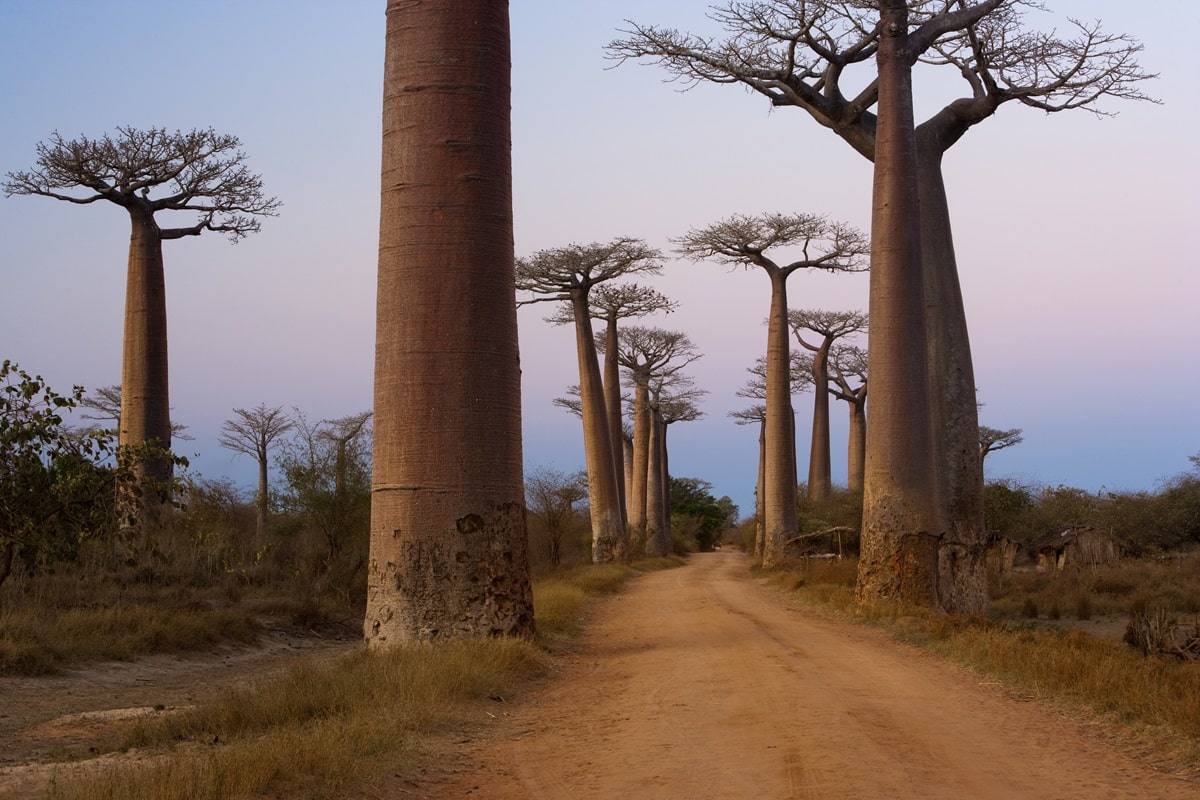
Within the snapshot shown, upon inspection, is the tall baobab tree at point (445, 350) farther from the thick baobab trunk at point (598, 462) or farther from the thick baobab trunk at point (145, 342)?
the thick baobab trunk at point (598, 462)

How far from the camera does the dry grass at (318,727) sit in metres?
3.29

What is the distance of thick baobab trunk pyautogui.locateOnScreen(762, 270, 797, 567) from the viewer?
2019 centimetres

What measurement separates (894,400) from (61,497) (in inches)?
264

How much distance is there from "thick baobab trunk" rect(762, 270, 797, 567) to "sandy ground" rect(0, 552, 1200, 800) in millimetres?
12380

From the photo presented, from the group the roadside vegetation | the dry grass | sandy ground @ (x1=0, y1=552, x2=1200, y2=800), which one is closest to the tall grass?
the roadside vegetation

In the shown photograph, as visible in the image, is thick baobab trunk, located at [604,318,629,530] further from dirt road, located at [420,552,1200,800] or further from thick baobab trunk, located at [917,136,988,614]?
dirt road, located at [420,552,1200,800]

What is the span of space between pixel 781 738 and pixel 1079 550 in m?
16.0

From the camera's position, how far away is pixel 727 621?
913 centimetres

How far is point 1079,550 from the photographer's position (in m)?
18.4

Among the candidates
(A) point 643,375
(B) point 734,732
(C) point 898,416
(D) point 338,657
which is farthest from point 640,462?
(B) point 734,732

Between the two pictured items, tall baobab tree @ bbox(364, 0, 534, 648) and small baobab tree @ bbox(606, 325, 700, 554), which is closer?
tall baobab tree @ bbox(364, 0, 534, 648)

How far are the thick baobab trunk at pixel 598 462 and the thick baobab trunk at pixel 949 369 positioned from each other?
11.5 metres

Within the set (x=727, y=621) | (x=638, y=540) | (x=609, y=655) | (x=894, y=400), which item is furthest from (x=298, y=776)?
(x=638, y=540)


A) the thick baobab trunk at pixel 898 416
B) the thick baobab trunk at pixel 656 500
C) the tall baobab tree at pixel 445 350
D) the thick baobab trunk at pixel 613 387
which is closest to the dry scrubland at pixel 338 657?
the tall baobab tree at pixel 445 350
